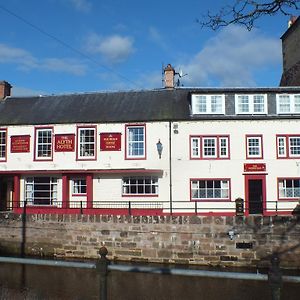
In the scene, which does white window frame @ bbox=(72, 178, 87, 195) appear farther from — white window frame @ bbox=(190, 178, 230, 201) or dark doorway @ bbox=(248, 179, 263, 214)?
dark doorway @ bbox=(248, 179, 263, 214)

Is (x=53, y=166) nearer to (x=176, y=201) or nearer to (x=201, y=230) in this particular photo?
(x=176, y=201)

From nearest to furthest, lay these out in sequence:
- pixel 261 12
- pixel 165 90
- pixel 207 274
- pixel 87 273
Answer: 1. pixel 207 274
2. pixel 261 12
3. pixel 87 273
4. pixel 165 90

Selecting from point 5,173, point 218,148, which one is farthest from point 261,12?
point 5,173

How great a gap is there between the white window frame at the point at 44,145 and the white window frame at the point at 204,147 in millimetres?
9290

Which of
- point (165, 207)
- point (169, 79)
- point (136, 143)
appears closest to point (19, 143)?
point (136, 143)

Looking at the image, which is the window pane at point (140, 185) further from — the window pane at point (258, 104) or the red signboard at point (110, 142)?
the window pane at point (258, 104)

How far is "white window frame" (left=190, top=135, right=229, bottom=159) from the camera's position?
87.2 feet

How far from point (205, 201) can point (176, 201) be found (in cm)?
177

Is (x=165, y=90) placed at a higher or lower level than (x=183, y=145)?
higher

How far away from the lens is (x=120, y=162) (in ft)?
89.5

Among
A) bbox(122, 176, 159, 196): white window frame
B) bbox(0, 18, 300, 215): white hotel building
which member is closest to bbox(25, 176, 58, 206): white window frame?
bbox(0, 18, 300, 215): white hotel building

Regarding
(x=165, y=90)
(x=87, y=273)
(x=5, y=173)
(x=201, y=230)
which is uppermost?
(x=165, y=90)

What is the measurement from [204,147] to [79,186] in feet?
27.7

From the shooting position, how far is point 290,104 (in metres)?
26.9
